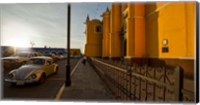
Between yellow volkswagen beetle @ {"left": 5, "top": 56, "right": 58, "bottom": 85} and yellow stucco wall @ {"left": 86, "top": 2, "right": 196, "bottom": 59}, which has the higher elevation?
yellow stucco wall @ {"left": 86, "top": 2, "right": 196, "bottom": 59}

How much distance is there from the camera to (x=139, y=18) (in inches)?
497

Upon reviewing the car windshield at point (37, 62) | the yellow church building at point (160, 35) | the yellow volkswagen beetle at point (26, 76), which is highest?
the yellow church building at point (160, 35)

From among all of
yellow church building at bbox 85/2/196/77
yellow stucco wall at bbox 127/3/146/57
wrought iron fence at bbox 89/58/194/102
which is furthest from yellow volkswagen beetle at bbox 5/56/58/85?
yellow stucco wall at bbox 127/3/146/57

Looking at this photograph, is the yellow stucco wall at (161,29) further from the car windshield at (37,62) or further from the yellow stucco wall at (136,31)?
the car windshield at (37,62)

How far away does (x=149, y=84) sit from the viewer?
328 cm

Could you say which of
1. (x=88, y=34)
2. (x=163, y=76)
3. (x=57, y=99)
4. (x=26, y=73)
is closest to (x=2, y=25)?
(x=26, y=73)

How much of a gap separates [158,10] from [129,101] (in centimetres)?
680

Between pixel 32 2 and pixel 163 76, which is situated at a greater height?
pixel 32 2

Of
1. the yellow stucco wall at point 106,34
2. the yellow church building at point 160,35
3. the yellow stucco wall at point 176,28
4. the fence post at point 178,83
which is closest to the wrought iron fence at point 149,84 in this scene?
the fence post at point 178,83

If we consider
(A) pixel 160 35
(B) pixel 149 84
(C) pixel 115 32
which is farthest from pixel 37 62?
(C) pixel 115 32

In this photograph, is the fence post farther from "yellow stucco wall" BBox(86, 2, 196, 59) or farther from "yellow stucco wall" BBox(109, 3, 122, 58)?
"yellow stucco wall" BBox(109, 3, 122, 58)

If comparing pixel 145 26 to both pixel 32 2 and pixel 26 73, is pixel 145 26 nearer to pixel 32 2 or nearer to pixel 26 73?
pixel 26 73

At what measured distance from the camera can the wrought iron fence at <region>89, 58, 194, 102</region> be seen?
2461mm

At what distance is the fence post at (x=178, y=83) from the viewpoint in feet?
7.72
